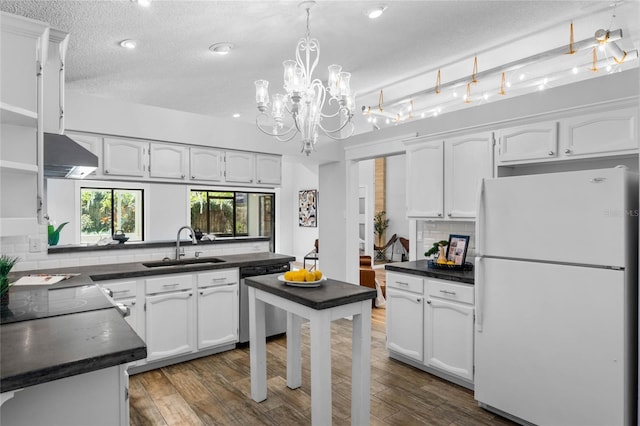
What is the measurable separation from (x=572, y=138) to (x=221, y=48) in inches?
120

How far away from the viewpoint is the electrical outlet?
3.20 m

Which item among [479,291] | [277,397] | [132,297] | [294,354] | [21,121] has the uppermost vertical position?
[21,121]

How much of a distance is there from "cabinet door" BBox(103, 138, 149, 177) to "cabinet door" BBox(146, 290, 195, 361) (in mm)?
1249

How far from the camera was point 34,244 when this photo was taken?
10.6ft

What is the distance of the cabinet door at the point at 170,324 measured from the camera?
329 cm

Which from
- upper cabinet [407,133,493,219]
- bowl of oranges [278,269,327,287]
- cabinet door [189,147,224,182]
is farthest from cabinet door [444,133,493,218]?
cabinet door [189,147,224,182]

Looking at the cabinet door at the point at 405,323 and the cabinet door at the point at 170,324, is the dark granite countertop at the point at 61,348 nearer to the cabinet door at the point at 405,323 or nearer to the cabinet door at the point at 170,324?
the cabinet door at the point at 170,324

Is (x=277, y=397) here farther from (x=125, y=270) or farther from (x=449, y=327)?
(x=125, y=270)

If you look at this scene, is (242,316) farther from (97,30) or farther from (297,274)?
(97,30)

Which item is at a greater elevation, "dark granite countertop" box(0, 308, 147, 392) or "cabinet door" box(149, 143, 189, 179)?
"cabinet door" box(149, 143, 189, 179)

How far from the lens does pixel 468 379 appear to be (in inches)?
114

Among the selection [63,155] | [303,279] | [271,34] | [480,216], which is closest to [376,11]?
[271,34]

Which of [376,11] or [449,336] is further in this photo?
[449,336]

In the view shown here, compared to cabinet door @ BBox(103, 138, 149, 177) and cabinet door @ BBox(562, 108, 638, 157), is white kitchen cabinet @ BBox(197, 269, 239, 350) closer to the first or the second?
cabinet door @ BBox(103, 138, 149, 177)
